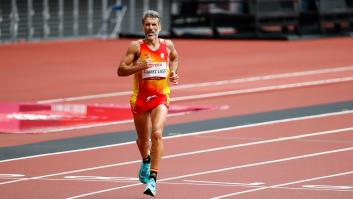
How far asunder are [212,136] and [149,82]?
4880mm

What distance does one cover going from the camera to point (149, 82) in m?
11.9

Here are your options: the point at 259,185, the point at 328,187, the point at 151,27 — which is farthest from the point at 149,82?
the point at 328,187

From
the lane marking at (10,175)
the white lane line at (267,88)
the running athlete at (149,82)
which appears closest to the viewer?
the running athlete at (149,82)

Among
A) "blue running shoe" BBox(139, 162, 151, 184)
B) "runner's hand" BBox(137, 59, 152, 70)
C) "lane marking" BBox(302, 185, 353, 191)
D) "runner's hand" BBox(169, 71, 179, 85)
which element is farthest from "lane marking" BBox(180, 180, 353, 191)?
"runner's hand" BBox(137, 59, 152, 70)

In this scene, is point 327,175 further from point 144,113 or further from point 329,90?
point 329,90

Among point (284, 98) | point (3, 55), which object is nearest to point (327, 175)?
point (284, 98)

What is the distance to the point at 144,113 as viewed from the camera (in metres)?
12.0

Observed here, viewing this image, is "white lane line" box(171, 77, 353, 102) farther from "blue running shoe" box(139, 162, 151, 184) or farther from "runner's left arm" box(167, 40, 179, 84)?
"blue running shoe" box(139, 162, 151, 184)

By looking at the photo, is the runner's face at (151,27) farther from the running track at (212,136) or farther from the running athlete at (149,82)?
the running track at (212,136)

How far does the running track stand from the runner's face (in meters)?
1.55

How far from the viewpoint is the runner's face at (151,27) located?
1162 centimetres

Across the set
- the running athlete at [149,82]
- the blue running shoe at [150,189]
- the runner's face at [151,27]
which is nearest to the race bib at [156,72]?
the running athlete at [149,82]

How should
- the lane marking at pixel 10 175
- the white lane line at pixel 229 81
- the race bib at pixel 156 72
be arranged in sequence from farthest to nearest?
1. the white lane line at pixel 229 81
2. the lane marking at pixel 10 175
3. the race bib at pixel 156 72

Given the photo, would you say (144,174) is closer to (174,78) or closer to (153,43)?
(174,78)
